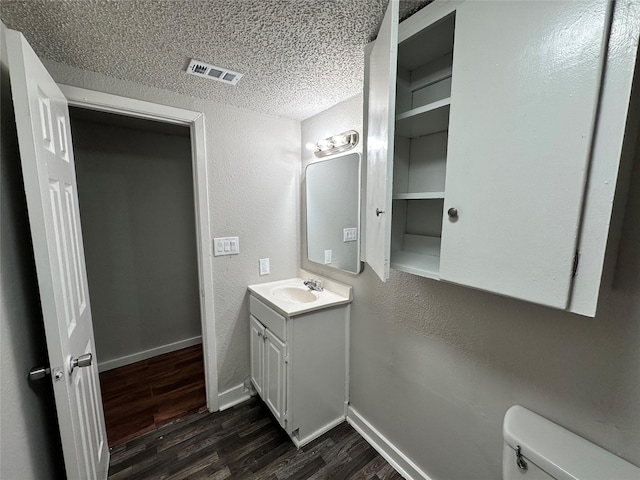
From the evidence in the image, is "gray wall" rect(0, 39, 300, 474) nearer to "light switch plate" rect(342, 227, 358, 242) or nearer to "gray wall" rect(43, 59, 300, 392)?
"gray wall" rect(43, 59, 300, 392)

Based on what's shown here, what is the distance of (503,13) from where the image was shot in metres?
0.73

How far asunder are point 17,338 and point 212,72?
4.62 ft

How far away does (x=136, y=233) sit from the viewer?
2477 millimetres

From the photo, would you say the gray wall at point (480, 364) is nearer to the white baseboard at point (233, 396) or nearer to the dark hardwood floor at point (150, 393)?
the white baseboard at point (233, 396)

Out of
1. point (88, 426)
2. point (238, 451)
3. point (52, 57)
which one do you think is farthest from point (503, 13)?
point (238, 451)

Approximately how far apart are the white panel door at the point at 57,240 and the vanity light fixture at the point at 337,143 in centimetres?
135

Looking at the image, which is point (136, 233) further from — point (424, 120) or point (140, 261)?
point (424, 120)

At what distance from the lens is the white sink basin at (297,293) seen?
6.24ft

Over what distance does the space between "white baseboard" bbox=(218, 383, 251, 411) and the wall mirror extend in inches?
46.3

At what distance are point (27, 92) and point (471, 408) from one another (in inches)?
78.1

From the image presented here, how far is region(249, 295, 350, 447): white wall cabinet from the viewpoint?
1576mm

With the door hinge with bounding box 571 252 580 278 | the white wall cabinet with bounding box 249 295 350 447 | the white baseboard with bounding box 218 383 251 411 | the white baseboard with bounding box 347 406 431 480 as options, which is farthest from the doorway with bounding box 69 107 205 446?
the door hinge with bounding box 571 252 580 278

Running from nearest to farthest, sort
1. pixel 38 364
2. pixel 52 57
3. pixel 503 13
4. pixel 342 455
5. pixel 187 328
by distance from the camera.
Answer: pixel 503 13 → pixel 38 364 → pixel 52 57 → pixel 342 455 → pixel 187 328

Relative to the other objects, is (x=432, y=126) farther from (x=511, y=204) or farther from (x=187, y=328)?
(x=187, y=328)
